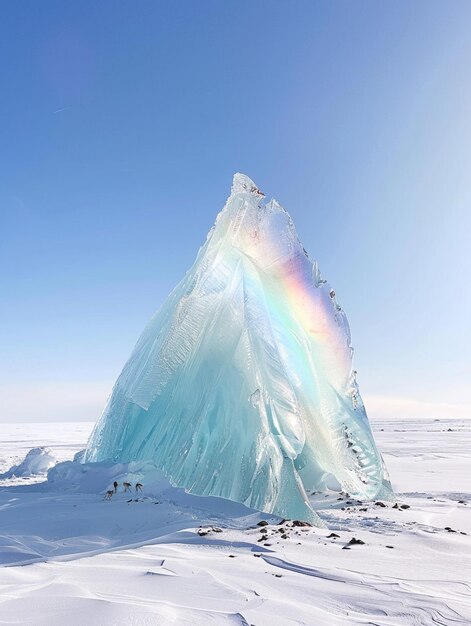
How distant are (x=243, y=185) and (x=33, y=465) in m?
8.53

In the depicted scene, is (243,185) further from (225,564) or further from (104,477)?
(225,564)

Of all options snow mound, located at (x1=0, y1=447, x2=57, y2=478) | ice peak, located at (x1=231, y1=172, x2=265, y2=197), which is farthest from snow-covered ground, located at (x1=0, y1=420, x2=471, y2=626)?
snow mound, located at (x1=0, y1=447, x2=57, y2=478)

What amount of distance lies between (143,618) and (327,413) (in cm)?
462

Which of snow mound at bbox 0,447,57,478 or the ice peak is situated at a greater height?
the ice peak

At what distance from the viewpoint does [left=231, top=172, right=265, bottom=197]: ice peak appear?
699 cm

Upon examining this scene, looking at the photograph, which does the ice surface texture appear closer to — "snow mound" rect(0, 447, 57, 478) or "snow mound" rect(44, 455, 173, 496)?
"snow mound" rect(44, 455, 173, 496)

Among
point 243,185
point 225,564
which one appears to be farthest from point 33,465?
point 225,564

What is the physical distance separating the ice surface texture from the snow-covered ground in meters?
0.53

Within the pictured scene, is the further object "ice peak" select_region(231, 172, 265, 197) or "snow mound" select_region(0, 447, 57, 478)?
"snow mound" select_region(0, 447, 57, 478)

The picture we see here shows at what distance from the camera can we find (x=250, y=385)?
516 centimetres

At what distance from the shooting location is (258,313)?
573 cm

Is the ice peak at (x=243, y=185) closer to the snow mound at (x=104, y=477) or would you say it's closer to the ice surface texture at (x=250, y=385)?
the ice surface texture at (x=250, y=385)

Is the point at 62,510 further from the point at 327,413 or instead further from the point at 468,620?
the point at 468,620

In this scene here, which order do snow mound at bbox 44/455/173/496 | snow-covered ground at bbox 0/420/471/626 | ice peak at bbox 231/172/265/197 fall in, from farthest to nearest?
ice peak at bbox 231/172/265/197, snow mound at bbox 44/455/173/496, snow-covered ground at bbox 0/420/471/626
